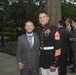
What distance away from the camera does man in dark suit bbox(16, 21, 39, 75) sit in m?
4.84

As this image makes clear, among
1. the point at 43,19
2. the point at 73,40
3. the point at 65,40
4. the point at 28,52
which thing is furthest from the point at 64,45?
the point at 43,19

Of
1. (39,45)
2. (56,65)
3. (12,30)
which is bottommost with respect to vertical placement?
(12,30)

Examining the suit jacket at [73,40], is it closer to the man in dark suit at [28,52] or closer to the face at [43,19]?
the man in dark suit at [28,52]

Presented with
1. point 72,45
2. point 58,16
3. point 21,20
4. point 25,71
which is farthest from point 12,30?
point 25,71

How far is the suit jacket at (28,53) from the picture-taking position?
15.9 feet

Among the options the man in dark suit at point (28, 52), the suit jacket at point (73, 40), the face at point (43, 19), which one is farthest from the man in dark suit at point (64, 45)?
the face at point (43, 19)

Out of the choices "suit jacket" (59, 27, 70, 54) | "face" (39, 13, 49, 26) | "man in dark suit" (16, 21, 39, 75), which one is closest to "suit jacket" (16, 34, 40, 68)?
"man in dark suit" (16, 21, 39, 75)

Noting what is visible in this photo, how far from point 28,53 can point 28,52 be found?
2 cm

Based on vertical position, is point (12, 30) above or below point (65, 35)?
below

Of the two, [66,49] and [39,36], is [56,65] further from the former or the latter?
[66,49]

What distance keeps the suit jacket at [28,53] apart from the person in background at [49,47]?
0.13 metres

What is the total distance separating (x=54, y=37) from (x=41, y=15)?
1.40ft

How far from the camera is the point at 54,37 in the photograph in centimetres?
466

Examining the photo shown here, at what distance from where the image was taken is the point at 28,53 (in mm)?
4840
